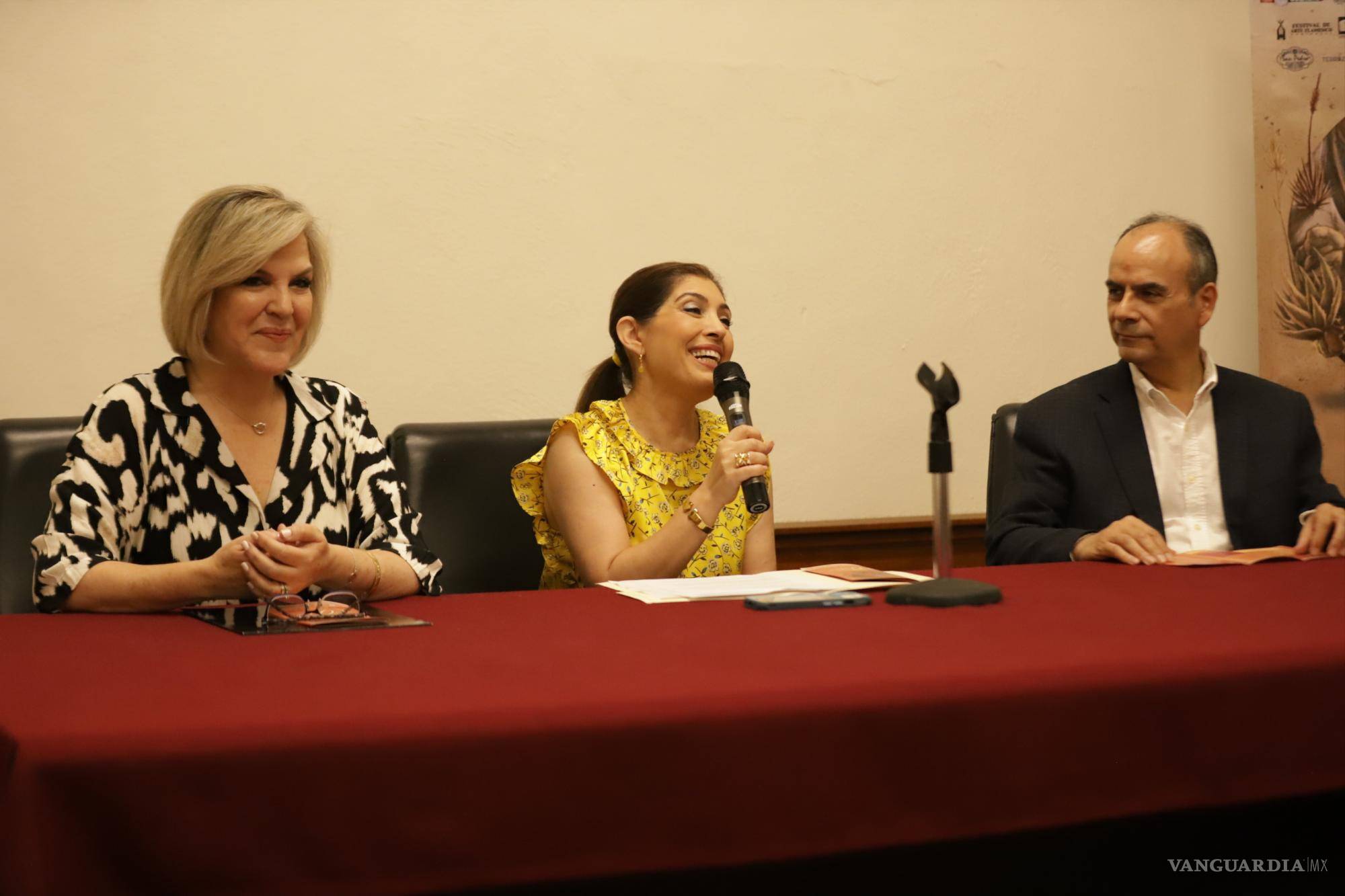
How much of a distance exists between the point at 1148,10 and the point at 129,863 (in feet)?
11.8

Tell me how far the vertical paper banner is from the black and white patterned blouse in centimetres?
275

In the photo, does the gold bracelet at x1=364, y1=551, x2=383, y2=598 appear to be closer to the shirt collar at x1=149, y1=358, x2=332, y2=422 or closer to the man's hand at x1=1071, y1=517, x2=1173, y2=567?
the shirt collar at x1=149, y1=358, x2=332, y2=422

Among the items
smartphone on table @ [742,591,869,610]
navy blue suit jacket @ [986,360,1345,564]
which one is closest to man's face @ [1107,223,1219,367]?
navy blue suit jacket @ [986,360,1345,564]

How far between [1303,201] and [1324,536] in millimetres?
1882

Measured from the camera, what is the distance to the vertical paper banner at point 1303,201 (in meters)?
3.58

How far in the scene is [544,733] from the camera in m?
1.03

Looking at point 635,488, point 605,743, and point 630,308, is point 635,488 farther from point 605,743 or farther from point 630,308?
point 605,743

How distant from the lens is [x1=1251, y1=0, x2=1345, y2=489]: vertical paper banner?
3.58m

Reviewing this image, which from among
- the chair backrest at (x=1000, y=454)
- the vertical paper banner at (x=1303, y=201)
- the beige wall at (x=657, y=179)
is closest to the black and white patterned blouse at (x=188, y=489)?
the beige wall at (x=657, y=179)

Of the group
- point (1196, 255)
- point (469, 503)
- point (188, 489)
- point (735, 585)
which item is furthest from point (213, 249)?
point (1196, 255)

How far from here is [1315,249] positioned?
11.8ft

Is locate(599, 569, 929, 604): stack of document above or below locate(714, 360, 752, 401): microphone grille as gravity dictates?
below

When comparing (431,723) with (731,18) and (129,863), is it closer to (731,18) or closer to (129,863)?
(129,863)

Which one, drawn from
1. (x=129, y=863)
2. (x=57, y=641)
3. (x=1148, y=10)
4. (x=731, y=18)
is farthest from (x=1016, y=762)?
(x=1148, y=10)
